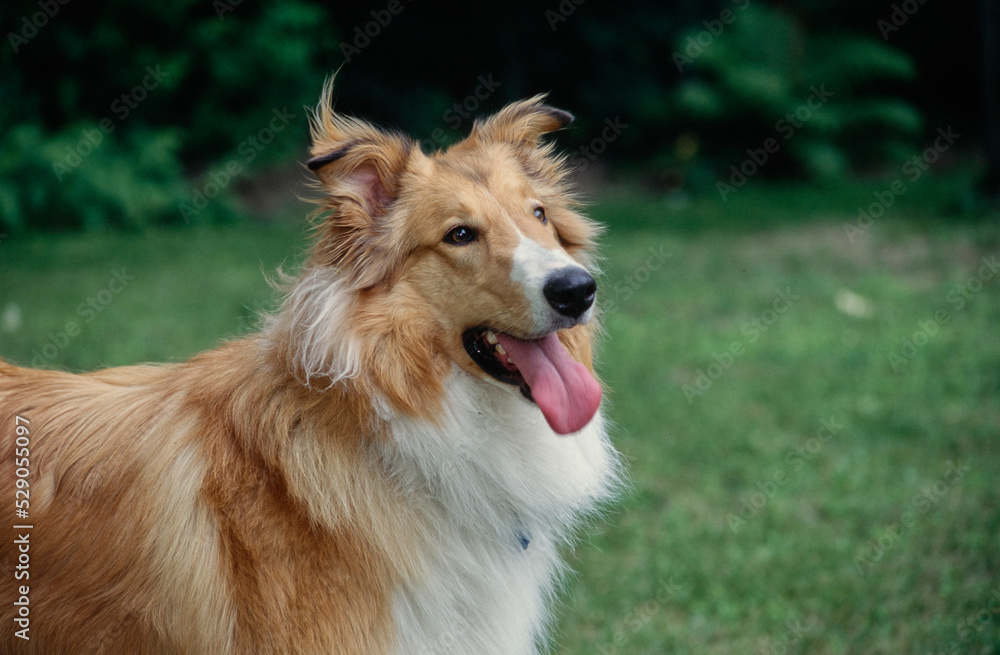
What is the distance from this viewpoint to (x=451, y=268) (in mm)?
2602

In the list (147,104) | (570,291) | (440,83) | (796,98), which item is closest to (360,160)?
(570,291)

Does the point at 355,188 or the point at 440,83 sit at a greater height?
the point at 355,188

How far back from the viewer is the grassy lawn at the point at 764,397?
12.7 feet

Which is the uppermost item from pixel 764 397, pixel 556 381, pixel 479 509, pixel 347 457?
pixel 556 381

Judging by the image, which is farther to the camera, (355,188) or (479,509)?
(355,188)

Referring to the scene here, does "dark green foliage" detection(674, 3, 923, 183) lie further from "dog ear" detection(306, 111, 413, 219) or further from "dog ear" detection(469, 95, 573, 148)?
"dog ear" detection(306, 111, 413, 219)

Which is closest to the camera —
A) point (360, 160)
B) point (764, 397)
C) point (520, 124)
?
point (360, 160)

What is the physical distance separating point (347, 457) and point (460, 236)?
2.58ft

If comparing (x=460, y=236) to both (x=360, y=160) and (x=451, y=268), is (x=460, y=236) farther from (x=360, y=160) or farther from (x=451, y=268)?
(x=360, y=160)

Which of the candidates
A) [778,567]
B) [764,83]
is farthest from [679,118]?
[778,567]

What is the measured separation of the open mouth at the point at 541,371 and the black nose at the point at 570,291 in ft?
0.40

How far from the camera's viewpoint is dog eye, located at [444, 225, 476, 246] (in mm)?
2641

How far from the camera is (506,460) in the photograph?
8.20ft

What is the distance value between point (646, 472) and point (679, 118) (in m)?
11.6
